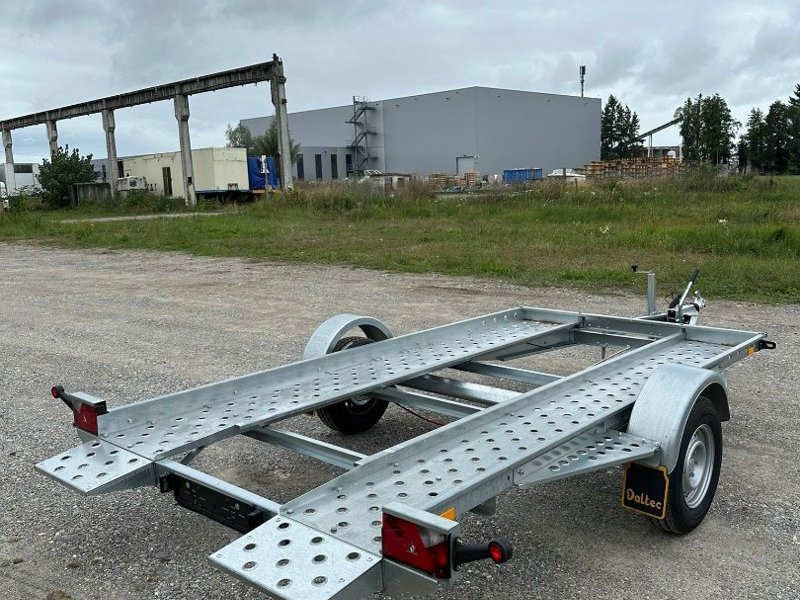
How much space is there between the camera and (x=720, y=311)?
8383 mm

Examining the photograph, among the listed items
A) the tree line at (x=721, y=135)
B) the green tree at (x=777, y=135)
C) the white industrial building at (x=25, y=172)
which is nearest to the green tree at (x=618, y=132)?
the tree line at (x=721, y=135)

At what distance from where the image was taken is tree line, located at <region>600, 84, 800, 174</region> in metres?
82.8

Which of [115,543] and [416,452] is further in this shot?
[115,543]

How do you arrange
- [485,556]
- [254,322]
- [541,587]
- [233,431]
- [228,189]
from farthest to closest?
[228,189] < [254,322] < [233,431] < [541,587] < [485,556]

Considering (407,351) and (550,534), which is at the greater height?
(407,351)

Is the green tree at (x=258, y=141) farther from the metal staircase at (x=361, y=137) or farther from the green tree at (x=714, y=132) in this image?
the green tree at (x=714, y=132)

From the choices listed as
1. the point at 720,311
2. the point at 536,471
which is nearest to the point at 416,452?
the point at 536,471

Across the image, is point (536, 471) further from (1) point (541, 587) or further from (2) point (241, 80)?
(2) point (241, 80)

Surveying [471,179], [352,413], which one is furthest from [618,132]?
[352,413]

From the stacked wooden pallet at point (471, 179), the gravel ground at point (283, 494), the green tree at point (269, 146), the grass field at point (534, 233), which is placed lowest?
the gravel ground at point (283, 494)

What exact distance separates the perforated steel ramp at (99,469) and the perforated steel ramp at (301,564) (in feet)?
2.70

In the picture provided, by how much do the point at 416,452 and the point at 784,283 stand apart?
8058 mm

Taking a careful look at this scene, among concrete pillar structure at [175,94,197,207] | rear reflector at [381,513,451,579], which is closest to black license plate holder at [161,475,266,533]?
rear reflector at [381,513,451,579]

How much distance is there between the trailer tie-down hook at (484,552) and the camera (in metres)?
2.08
